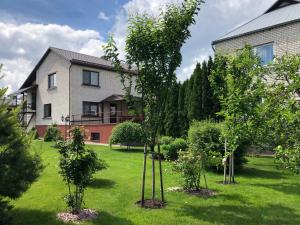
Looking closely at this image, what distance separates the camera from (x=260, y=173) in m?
11.9

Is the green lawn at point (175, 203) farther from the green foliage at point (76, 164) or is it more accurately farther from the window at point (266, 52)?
the window at point (266, 52)

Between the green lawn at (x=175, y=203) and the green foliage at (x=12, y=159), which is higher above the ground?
the green foliage at (x=12, y=159)

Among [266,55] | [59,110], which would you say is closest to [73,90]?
[59,110]

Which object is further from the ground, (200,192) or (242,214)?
(200,192)

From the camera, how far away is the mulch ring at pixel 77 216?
6.70m

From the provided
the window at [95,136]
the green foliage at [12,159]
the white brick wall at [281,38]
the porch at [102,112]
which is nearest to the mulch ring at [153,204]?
the green foliage at [12,159]

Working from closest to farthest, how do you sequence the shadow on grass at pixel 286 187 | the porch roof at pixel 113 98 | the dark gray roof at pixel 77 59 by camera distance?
the shadow on grass at pixel 286 187
the dark gray roof at pixel 77 59
the porch roof at pixel 113 98

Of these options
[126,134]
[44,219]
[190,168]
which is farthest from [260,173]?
[126,134]

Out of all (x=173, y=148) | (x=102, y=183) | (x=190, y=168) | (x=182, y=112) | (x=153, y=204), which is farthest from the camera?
(x=182, y=112)

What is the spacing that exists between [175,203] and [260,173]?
5.15m

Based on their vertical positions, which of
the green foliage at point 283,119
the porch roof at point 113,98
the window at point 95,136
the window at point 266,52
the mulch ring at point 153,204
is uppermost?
the window at point 266,52

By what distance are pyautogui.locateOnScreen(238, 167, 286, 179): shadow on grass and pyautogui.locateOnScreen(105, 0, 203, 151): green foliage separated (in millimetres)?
5145

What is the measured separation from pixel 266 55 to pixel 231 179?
11.2 meters

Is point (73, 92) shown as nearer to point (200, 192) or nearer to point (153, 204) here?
point (200, 192)
